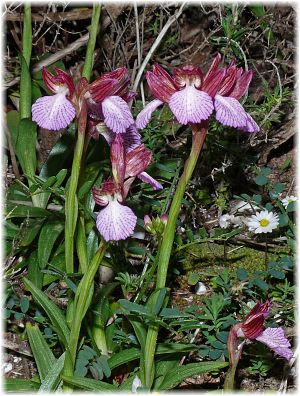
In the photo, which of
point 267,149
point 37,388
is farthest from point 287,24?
point 37,388

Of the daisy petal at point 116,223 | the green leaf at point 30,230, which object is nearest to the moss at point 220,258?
the green leaf at point 30,230

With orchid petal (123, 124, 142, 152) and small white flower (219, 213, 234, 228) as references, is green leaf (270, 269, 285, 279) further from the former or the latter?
orchid petal (123, 124, 142, 152)

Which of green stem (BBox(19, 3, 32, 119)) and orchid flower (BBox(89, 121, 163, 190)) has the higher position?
green stem (BBox(19, 3, 32, 119))

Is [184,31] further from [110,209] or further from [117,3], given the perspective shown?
[110,209]

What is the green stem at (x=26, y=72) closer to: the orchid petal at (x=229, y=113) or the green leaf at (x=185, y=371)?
the orchid petal at (x=229, y=113)

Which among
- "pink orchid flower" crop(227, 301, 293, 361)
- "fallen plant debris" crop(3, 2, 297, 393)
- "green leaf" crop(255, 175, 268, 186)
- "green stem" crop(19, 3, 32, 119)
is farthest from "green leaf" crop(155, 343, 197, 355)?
"green stem" crop(19, 3, 32, 119)

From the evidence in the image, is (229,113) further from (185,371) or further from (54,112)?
(185,371)

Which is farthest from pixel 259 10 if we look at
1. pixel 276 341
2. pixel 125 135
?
pixel 276 341
